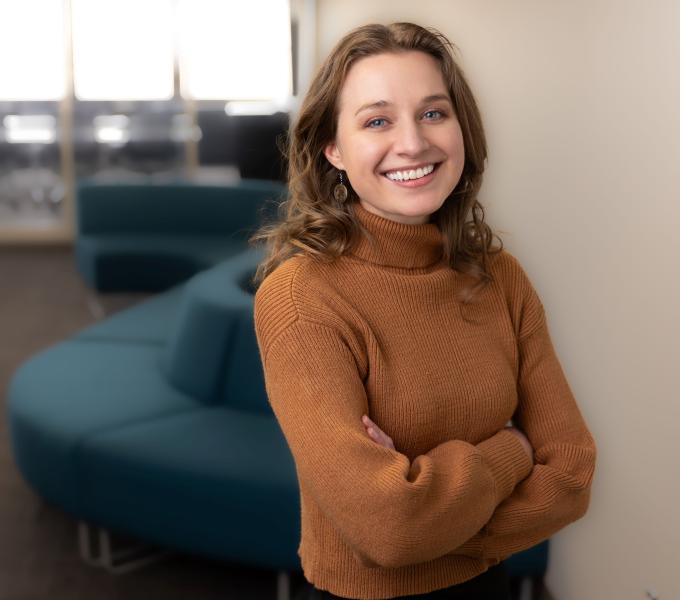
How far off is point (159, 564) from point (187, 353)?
82cm

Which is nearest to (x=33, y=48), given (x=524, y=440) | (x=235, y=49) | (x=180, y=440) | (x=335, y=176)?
(x=235, y=49)

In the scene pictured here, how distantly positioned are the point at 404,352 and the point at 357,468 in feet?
0.70

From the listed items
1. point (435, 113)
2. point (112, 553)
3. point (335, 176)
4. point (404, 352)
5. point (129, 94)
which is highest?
point (129, 94)

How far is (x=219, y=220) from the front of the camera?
764 centimetres

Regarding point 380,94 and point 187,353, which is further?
point 187,353

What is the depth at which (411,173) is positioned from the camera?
142 centimetres

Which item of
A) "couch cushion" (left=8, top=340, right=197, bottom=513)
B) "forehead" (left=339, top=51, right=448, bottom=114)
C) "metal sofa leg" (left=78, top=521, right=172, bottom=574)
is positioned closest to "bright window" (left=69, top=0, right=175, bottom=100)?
"couch cushion" (left=8, top=340, right=197, bottom=513)

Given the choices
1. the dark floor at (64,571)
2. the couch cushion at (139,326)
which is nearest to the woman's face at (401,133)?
the dark floor at (64,571)

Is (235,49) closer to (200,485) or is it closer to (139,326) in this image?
→ (139,326)

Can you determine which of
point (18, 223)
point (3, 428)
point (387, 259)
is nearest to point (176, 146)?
point (18, 223)

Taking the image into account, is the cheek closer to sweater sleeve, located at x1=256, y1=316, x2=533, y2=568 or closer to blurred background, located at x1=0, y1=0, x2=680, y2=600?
sweater sleeve, located at x1=256, y1=316, x2=533, y2=568

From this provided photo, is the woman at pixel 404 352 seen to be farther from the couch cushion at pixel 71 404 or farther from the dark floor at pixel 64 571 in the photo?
the couch cushion at pixel 71 404

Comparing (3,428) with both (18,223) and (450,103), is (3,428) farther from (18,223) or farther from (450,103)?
(18,223)

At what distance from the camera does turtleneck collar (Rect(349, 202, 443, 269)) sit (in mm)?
1489
